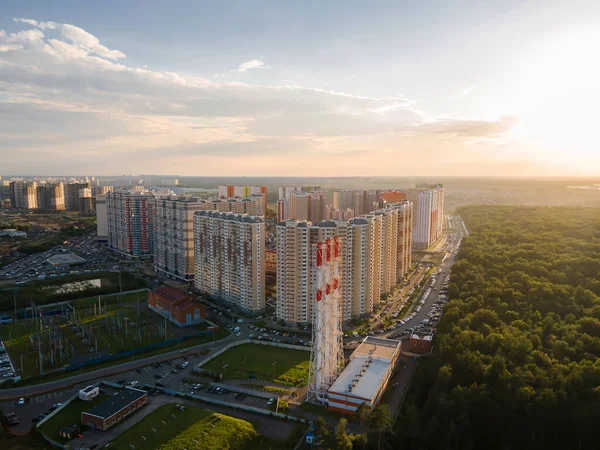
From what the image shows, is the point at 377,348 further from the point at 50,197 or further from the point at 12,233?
the point at 50,197

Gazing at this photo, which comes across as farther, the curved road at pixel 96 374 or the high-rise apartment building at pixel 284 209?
the high-rise apartment building at pixel 284 209

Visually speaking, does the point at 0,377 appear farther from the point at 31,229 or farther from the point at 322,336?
the point at 31,229

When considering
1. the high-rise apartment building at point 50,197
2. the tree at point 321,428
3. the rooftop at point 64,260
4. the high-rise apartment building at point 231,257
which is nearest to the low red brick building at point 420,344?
the tree at point 321,428

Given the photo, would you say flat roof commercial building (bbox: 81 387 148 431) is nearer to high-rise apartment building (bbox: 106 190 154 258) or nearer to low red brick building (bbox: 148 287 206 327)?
low red brick building (bbox: 148 287 206 327)

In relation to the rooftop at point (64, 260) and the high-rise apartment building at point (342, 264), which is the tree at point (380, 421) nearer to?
the high-rise apartment building at point (342, 264)

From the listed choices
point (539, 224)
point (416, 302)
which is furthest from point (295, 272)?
point (539, 224)

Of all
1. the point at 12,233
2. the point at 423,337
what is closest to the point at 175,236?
the point at 423,337

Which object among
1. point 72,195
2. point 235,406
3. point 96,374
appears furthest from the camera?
point 72,195
